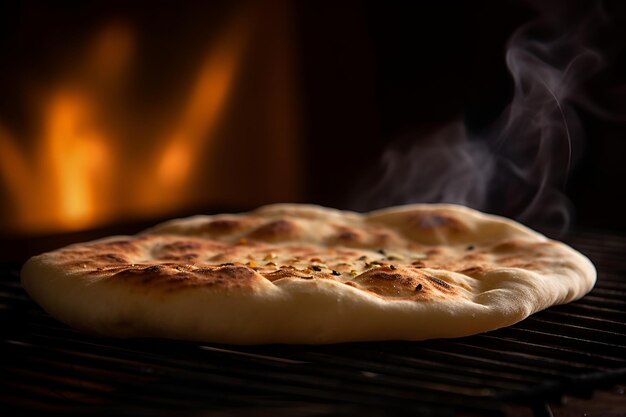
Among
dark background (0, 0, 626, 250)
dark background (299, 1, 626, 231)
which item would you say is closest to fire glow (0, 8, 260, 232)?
dark background (0, 0, 626, 250)

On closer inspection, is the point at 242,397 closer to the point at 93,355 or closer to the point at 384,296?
the point at 93,355

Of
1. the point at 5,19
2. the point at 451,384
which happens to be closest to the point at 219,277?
the point at 451,384

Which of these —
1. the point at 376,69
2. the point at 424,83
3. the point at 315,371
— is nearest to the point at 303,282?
the point at 315,371

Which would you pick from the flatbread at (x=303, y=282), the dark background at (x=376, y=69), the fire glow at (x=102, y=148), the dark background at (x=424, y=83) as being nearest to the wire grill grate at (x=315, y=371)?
the flatbread at (x=303, y=282)

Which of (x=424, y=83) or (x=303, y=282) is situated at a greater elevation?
(x=424, y=83)

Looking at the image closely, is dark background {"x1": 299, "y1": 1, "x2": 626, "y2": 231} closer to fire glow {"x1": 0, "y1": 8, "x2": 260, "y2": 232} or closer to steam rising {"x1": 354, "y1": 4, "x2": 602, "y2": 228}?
steam rising {"x1": 354, "y1": 4, "x2": 602, "y2": 228}

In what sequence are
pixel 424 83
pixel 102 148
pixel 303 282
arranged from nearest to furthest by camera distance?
pixel 303 282, pixel 102 148, pixel 424 83

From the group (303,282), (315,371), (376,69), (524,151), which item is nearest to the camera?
(315,371)

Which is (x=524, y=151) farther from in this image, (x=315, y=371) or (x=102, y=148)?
(x=315, y=371)
